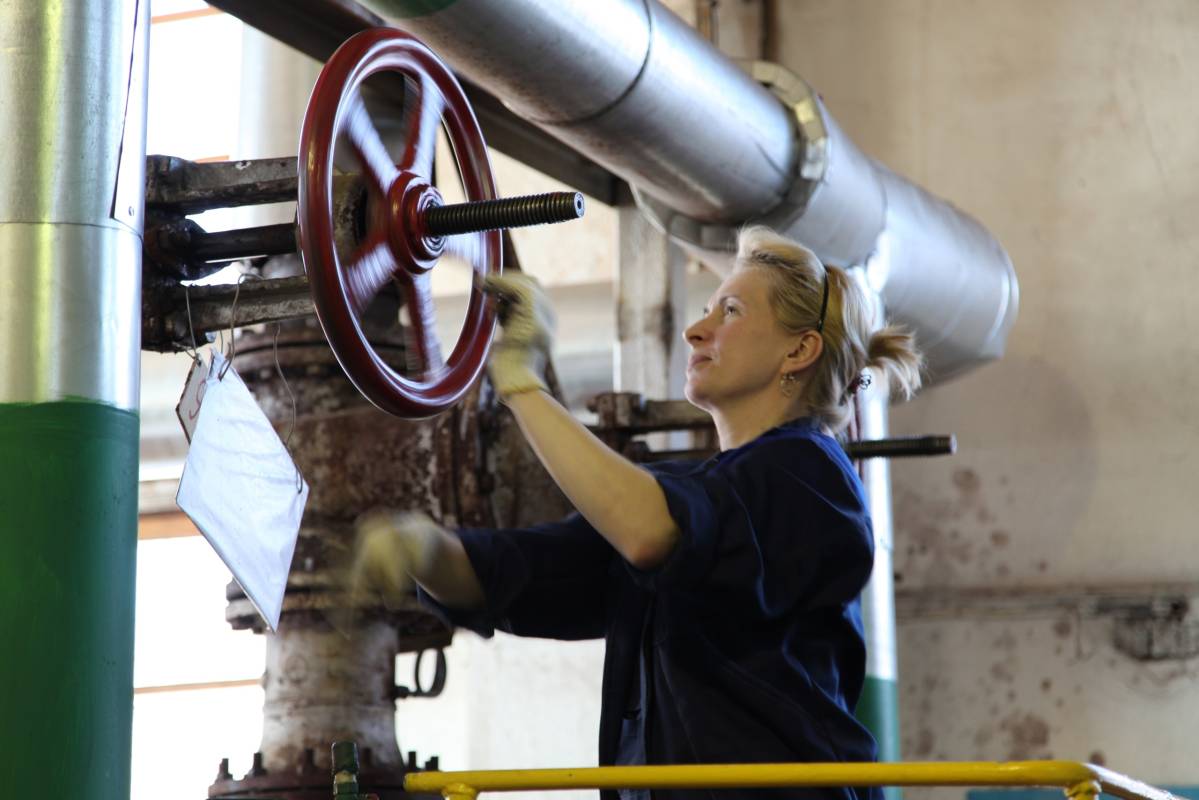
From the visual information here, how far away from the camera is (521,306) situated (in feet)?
5.50

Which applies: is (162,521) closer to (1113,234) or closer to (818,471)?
(1113,234)

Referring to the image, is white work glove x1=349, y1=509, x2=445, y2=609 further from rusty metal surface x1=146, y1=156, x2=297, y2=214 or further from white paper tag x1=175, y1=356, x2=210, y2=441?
rusty metal surface x1=146, y1=156, x2=297, y2=214

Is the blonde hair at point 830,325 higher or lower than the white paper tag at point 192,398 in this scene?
higher

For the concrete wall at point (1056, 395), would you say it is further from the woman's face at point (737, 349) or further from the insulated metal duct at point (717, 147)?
the woman's face at point (737, 349)

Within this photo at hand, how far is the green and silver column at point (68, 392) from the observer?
1416 mm

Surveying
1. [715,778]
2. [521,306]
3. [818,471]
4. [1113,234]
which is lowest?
[715,778]

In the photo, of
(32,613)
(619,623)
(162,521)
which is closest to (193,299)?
(32,613)

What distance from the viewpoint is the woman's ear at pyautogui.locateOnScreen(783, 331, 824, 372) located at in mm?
1784

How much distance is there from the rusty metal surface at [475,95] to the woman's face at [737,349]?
1080mm

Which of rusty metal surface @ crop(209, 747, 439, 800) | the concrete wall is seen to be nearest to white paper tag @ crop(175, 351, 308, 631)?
rusty metal surface @ crop(209, 747, 439, 800)

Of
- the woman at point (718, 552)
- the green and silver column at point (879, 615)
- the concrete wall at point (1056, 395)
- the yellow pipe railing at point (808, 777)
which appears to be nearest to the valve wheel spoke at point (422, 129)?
the woman at point (718, 552)

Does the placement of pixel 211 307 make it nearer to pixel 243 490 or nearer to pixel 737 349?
pixel 243 490

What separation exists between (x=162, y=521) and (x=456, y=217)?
3169 mm

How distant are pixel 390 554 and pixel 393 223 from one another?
362 millimetres
